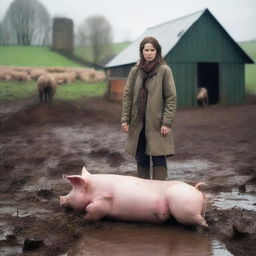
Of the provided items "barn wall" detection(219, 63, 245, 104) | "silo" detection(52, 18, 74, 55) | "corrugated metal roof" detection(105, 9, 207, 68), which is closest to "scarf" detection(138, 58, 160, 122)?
"corrugated metal roof" detection(105, 9, 207, 68)

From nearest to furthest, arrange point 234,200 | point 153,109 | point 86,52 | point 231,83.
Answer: point 153,109, point 234,200, point 231,83, point 86,52

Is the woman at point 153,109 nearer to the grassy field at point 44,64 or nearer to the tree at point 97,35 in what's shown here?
the grassy field at point 44,64

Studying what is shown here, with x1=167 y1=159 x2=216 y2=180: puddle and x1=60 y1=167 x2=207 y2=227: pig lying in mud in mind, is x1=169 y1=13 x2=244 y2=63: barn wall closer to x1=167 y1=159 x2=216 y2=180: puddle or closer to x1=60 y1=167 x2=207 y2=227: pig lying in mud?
x1=167 y1=159 x2=216 y2=180: puddle

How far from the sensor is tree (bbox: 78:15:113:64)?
41.2m

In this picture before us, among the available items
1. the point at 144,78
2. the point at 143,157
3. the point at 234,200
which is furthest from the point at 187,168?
the point at 144,78

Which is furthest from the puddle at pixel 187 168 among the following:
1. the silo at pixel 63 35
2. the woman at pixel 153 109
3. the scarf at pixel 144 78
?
the silo at pixel 63 35

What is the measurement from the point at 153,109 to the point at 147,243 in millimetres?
1674

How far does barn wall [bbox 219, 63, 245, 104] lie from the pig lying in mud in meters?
15.7

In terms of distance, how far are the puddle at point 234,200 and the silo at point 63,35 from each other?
122 ft

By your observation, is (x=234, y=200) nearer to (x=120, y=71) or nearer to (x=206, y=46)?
(x=206, y=46)

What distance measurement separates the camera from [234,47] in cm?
1961

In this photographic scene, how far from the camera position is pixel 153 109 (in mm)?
4945

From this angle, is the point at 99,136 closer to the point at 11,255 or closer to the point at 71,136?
the point at 71,136

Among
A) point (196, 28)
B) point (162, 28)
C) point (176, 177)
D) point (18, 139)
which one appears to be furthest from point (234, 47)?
point (176, 177)
